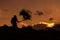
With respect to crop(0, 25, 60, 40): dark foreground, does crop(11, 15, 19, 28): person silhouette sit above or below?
above

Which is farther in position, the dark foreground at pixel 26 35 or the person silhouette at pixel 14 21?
the person silhouette at pixel 14 21

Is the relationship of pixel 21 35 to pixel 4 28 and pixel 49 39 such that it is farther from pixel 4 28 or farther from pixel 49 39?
pixel 4 28

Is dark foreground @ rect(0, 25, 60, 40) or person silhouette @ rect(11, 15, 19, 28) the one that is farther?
person silhouette @ rect(11, 15, 19, 28)

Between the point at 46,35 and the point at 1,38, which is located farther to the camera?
the point at 46,35

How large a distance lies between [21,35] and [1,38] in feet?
10.9

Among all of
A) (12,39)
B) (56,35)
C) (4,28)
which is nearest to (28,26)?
(4,28)

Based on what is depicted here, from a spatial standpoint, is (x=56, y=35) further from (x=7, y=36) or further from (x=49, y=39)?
(x=7, y=36)

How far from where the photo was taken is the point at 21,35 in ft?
133

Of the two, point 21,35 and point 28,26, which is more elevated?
point 28,26

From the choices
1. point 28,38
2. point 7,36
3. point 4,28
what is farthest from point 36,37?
point 4,28

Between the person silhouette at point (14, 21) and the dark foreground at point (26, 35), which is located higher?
the person silhouette at point (14, 21)

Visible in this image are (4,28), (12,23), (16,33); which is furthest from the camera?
(4,28)

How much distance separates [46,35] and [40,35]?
100 centimetres

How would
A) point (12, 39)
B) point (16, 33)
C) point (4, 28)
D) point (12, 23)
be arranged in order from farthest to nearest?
1. point (4, 28)
2. point (12, 23)
3. point (16, 33)
4. point (12, 39)
